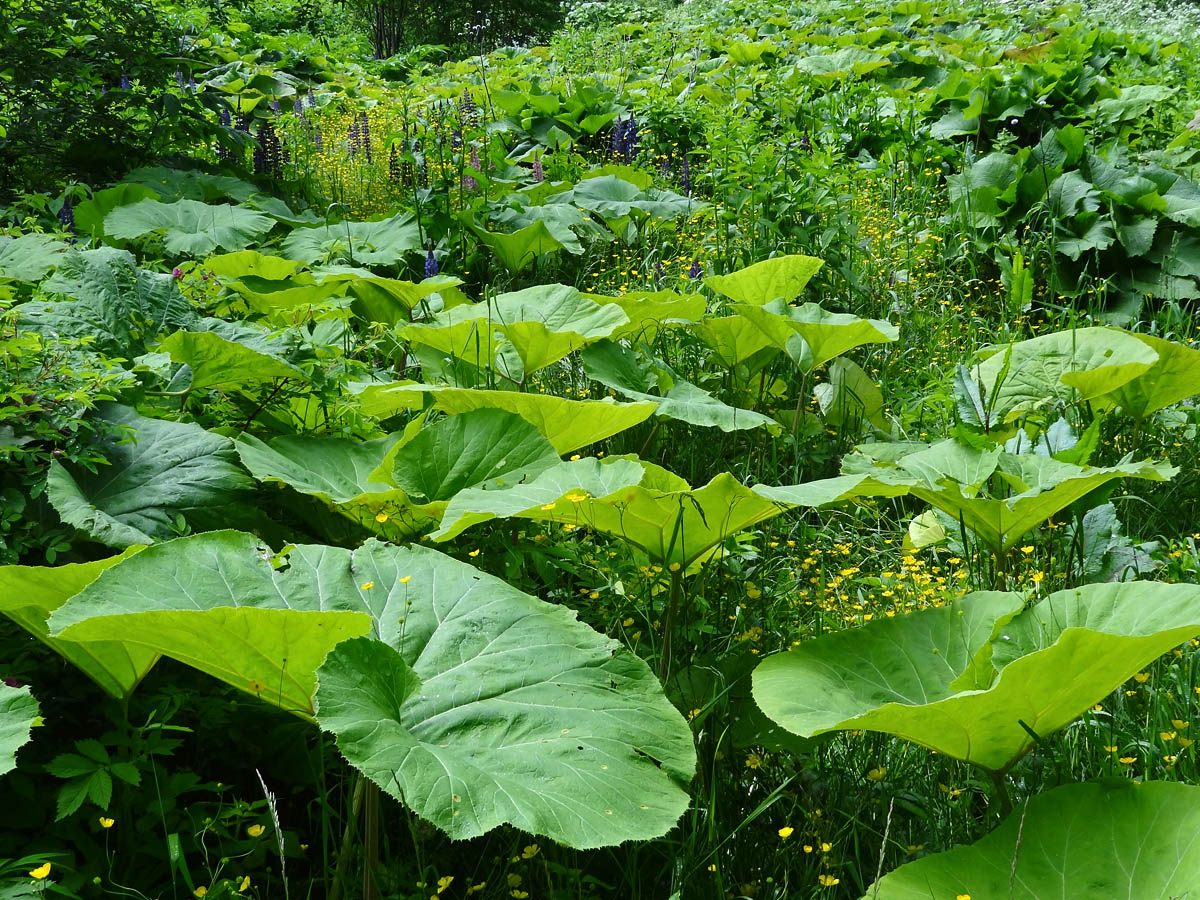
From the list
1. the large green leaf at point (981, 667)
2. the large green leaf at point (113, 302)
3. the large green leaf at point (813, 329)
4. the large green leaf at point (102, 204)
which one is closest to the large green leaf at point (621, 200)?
the large green leaf at point (813, 329)

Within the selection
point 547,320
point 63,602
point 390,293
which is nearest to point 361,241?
point 390,293

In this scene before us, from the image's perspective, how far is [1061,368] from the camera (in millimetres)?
2641

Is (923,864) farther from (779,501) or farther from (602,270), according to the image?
(602,270)

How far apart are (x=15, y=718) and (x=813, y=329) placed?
215cm

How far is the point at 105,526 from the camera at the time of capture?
1702 millimetres

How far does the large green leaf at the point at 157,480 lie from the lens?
1.81 m

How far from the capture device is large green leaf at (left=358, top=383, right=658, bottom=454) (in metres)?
2.21

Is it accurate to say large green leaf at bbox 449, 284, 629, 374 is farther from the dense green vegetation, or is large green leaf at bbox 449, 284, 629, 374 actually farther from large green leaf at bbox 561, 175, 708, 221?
large green leaf at bbox 561, 175, 708, 221

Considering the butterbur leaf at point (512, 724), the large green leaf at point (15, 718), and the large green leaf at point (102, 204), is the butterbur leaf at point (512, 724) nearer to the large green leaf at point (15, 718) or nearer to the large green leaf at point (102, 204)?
the large green leaf at point (15, 718)

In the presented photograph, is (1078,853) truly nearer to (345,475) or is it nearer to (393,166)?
(345,475)

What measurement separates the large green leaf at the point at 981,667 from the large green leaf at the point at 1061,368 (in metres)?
0.90

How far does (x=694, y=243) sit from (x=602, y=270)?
401mm

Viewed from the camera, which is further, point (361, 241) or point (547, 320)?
point (361, 241)

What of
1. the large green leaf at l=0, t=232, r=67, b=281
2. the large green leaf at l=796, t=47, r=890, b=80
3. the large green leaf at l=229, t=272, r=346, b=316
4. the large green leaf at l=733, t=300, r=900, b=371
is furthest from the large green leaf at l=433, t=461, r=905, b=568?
the large green leaf at l=796, t=47, r=890, b=80
